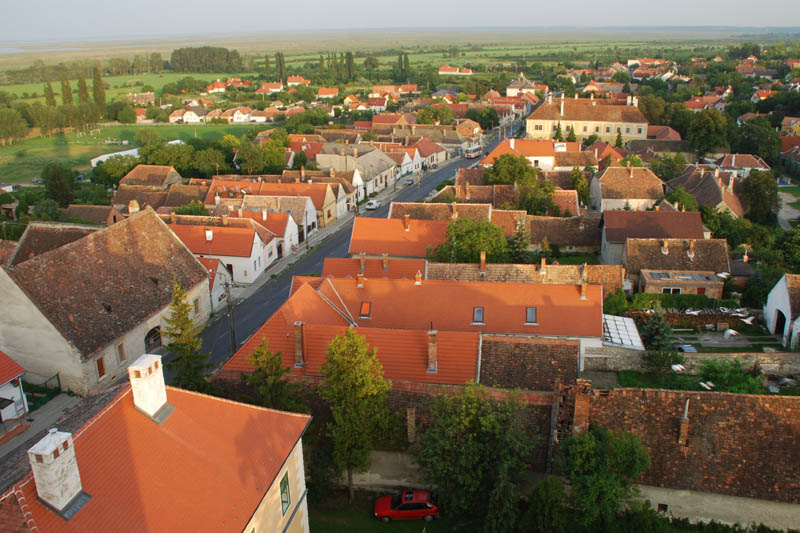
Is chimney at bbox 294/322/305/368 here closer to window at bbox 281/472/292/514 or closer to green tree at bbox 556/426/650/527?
window at bbox 281/472/292/514

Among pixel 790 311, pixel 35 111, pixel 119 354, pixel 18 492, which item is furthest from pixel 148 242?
pixel 35 111

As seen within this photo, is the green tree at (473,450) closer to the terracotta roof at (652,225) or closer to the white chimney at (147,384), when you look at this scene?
the white chimney at (147,384)

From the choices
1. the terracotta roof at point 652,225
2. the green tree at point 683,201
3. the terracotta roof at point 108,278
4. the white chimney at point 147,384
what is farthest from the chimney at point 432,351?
the green tree at point 683,201

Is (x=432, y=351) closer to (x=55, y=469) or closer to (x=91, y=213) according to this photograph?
(x=55, y=469)

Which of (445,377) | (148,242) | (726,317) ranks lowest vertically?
Answer: (726,317)

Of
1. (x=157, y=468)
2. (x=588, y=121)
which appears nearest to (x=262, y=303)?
(x=157, y=468)

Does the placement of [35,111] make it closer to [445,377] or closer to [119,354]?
[119,354]
